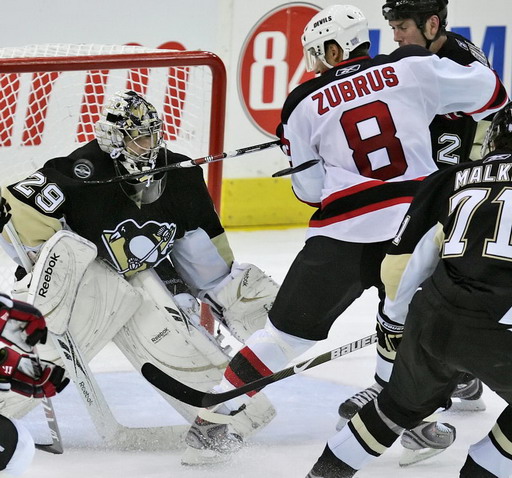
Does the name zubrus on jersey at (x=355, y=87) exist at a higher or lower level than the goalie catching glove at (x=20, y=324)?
higher

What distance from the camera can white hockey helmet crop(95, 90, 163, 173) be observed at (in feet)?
10.7

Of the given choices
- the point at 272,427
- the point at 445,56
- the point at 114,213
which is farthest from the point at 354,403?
the point at 445,56

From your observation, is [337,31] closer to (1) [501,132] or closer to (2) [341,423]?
(1) [501,132]

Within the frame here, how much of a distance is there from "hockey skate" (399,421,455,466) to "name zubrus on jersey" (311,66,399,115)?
0.89 meters

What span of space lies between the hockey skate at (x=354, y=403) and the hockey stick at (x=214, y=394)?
15.4 inches

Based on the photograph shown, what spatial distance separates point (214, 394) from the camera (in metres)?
3.14

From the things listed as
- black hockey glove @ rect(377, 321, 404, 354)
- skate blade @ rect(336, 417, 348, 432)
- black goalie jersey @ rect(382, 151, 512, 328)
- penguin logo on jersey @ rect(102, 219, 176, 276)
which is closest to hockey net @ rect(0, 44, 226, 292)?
penguin logo on jersey @ rect(102, 219, 176, 276)

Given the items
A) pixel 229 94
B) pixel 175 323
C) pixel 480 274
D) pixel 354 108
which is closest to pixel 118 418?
pixel 175 323

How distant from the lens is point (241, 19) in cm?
559

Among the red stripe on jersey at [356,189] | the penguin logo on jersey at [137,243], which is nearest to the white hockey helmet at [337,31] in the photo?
the red stripe on jersey at [356,189]

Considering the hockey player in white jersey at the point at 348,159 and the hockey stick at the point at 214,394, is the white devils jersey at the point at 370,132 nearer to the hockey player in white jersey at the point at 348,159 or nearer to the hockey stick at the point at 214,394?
the hockey player in white jersey at the point at 348,159

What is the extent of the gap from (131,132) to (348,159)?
0.61 m

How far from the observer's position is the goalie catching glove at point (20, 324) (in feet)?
7.93

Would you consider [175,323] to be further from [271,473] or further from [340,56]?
[340,56]
